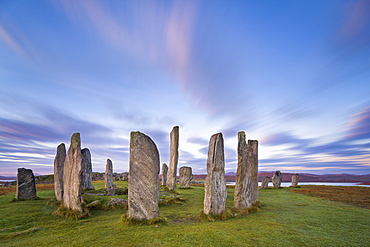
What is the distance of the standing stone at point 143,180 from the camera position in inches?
326

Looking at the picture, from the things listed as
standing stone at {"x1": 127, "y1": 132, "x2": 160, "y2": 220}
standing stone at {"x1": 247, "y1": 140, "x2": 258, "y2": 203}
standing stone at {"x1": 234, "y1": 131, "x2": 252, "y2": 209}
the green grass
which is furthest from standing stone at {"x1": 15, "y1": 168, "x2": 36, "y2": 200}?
standing stone at {"x1": 247, "y1": 140, "x2": 258, "y2": 203}

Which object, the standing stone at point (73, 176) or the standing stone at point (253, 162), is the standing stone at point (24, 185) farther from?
the standing stone at point (253, 162)

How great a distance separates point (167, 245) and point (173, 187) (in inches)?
568

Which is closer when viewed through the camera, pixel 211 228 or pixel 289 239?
pixel 289 239

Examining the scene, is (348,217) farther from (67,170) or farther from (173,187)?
(67,170)

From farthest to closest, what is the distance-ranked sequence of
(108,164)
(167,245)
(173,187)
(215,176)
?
(108,164) → (173,187) → (215,176) → (167,245)

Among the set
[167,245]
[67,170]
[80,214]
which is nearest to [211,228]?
[167,245]

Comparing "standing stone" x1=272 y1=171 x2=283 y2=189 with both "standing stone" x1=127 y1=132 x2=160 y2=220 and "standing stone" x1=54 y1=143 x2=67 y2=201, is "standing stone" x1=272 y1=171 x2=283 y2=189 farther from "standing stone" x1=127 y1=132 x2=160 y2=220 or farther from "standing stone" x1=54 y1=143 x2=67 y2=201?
"standing stone" x1=54 y1=143 x2=67 y2=201

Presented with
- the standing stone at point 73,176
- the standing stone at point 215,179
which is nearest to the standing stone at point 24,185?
the standing stone at point 73,176

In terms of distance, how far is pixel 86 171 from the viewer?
1898 cm

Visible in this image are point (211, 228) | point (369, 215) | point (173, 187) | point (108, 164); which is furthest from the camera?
point (108, 164)

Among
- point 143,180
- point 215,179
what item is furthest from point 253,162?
point 143,180

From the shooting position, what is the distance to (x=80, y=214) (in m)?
9.66

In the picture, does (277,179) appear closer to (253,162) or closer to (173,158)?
(253,162)
